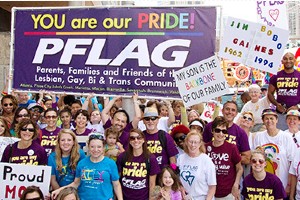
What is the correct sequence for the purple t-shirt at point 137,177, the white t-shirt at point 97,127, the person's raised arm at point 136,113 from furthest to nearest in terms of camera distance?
the white t-shirt at point 97,127, the person's raised arm at point 136,113, the purple t-shirt at point 137,177

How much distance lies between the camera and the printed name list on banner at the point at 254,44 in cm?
657

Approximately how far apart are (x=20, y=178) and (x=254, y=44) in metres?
4.22

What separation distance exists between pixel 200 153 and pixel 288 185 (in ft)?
4.62

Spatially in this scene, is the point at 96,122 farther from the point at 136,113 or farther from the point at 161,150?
the point at 161,150

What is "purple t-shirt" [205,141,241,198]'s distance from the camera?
16.6 ft

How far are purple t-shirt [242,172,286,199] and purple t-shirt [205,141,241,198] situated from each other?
1.01ft

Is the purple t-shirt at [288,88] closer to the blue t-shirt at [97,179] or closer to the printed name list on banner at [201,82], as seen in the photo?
the printed name list on banner at [201,82]

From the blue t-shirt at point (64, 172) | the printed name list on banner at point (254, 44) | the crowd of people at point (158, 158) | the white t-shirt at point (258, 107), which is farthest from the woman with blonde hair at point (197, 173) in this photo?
the white t-shirt at point (258, 107)

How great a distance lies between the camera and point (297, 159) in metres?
5.27

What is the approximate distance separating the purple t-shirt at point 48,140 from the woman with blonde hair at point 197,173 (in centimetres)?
186

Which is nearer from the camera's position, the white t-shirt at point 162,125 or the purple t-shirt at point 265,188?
the purple t-shirt at point 265,188

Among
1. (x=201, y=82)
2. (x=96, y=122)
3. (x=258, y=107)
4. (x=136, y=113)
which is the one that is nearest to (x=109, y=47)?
(x=96, y=122)

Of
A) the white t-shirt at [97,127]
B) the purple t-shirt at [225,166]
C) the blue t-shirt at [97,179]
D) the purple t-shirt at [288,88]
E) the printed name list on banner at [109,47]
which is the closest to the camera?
the blue t-shirt at [97,179]

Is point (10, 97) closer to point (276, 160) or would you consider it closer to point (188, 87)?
point (188, 87)
